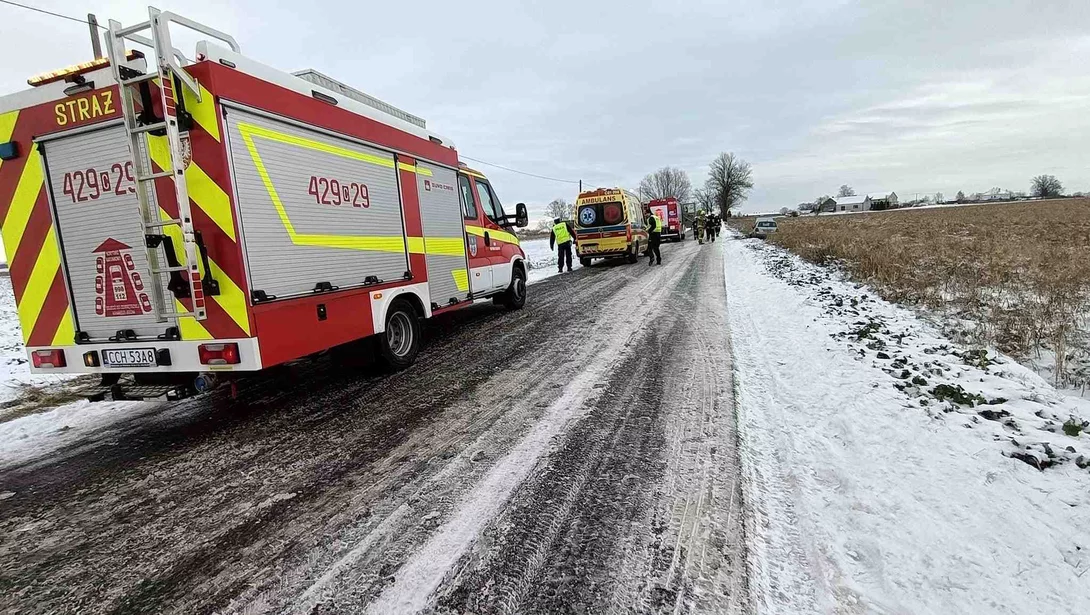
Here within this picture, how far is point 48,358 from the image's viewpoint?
14.4 feet

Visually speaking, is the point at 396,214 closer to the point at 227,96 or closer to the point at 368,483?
the point at 227,96

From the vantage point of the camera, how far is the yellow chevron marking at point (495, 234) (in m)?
8.02

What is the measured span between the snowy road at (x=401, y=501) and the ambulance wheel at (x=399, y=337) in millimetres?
348

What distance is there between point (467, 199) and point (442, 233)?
1.16 m

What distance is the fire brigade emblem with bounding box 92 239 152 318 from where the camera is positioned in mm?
4062

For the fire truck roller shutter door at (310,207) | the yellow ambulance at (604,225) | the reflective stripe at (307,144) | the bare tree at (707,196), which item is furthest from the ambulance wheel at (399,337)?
the bare tree at (707,196)

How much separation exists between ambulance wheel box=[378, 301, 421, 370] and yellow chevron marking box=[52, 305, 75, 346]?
2553mm

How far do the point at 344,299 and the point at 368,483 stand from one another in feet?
7.29

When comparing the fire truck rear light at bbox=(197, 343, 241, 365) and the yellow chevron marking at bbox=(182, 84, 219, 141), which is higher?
the yellow chevron marking at bbox=(182, 84, 219, 141)

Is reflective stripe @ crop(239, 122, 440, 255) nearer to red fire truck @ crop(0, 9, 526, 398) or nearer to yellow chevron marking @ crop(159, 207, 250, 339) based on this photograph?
red fire truck @ crop(0, 9, 526, 398)

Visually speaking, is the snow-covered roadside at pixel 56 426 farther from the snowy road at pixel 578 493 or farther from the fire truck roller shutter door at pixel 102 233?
the fire truck roller shutter door at pixel 102 233

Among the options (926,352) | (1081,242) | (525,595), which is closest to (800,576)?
(525,595)

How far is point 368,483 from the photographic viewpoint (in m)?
3.32

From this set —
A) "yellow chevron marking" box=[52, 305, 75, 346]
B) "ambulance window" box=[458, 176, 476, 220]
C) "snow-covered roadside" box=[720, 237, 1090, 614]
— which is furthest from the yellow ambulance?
"yellow chevron marking" box=[52, 305, 75, 346]
